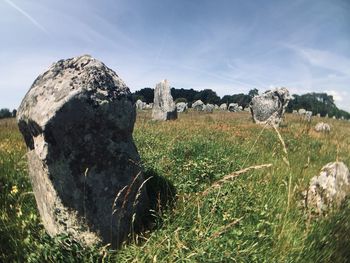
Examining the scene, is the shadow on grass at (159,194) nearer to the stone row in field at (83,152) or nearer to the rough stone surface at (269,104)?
the stone row in field at (83,152)

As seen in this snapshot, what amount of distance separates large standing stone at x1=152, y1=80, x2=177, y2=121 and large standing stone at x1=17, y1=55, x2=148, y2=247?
2018 cm

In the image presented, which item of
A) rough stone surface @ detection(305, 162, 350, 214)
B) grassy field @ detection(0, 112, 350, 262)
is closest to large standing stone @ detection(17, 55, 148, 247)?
grassy field @ detection(0, 112, 350, 262)

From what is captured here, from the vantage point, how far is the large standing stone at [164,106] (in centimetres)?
2552

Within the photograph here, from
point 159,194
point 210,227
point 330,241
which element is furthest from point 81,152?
point 330,241

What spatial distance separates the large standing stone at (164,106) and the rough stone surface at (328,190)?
64.2 feet

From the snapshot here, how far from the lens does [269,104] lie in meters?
23.7

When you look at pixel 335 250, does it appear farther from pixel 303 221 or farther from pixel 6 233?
pixel 6 233

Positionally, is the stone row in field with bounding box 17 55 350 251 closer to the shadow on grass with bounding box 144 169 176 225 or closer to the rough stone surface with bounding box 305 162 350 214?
the rough stone surface with bounding box 305 162 350 214

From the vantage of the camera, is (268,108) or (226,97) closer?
(268,108)

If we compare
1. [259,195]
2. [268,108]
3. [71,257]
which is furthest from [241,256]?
[268,108]

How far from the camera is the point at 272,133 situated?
46.3 feet

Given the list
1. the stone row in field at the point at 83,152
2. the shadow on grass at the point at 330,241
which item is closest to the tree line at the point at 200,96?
the stone row in field at the point at 83,152

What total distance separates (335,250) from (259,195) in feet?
5.06

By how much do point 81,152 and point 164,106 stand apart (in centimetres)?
2152
